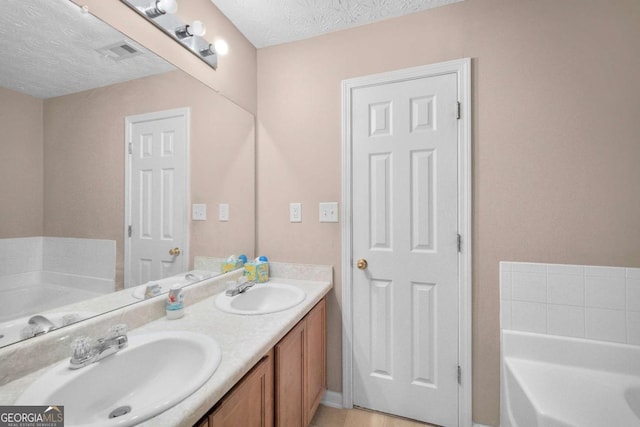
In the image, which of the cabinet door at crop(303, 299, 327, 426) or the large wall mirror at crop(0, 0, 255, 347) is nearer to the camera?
the large wall mirror at crop(0, 0, 255, 347)

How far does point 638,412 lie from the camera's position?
1107mm

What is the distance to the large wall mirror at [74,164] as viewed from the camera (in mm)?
812

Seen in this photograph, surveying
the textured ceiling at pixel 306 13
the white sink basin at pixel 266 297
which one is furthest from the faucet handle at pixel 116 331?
the textured ceiling at pixel 306 13

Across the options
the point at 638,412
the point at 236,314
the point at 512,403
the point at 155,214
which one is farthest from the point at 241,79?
the point at 638,412

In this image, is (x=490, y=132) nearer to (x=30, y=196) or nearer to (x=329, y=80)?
(x=329, y=80)

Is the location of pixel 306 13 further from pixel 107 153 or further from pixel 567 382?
pixel 567 382

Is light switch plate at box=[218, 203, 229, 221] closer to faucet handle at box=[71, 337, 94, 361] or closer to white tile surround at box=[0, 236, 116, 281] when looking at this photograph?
white tile surround at box=[0, 236, 116, 281]

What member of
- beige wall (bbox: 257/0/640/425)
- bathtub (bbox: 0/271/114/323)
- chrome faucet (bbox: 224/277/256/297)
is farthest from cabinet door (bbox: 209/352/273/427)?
beige wall (bbox: 257/0/640/425)

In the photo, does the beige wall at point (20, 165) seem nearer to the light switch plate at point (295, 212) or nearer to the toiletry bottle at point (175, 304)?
the toiletry bottle at point (175, 304)

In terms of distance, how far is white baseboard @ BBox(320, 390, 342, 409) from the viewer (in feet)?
5.75

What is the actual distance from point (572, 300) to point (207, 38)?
2.39 m

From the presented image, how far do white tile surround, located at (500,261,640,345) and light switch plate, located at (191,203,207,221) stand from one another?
1.68 meters

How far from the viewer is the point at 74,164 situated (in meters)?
0.95

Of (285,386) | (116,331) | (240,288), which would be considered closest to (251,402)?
(285,386)
